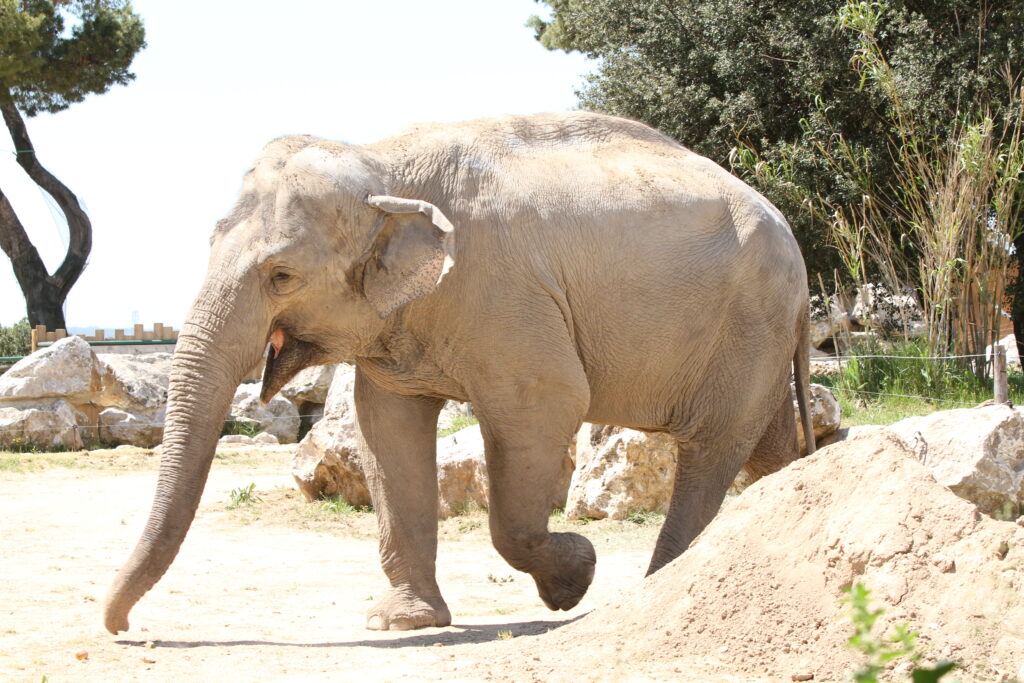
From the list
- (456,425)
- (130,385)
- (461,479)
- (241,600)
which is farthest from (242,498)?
(130,385)

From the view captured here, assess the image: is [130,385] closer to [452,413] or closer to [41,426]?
[41,426]

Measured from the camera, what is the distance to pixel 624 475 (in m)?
9.73

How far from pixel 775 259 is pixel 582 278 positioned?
1168 millimetres

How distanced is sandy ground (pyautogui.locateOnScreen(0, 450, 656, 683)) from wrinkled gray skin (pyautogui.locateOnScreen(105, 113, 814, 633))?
1.17 ft

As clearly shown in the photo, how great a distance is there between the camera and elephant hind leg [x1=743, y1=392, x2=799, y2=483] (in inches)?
289

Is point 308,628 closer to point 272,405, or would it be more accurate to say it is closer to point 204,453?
point 204,453

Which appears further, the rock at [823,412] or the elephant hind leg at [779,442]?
the rock at [823,412]

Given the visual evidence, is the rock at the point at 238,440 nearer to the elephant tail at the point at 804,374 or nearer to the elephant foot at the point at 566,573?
the elephant tail at the point at 804,374

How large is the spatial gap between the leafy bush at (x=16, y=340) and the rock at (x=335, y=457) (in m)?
17.7

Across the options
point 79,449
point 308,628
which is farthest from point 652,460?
point 79,449

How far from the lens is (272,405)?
18.7 meters

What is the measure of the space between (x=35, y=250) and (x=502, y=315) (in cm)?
2544

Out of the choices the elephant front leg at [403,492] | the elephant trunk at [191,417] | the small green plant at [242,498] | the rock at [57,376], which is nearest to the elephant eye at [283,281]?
the elephant trunk at [191,417]

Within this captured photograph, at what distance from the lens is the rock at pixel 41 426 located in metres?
16.2
